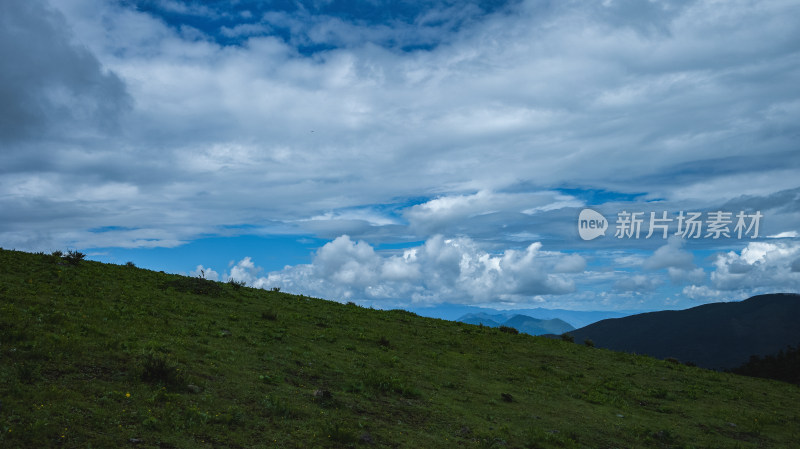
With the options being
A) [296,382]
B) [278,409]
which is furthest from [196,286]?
[278,409]

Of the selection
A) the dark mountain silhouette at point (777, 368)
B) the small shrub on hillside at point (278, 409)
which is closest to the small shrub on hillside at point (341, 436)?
the small shrub on hillside at point (278, 409)

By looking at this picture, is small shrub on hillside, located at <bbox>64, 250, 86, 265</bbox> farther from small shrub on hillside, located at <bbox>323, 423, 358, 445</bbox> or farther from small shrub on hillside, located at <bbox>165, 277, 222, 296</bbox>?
small shrub on hillside, located at <bbox>323, 423, 358, 445</bbox>

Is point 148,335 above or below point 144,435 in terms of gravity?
above

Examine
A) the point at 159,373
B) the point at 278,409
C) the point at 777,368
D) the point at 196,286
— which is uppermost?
the point at 196,286

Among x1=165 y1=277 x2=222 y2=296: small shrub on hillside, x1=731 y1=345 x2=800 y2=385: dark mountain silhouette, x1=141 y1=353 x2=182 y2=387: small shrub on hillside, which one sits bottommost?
x1=731 y1=345 x2=800 y2=385: dark mountain silhouette

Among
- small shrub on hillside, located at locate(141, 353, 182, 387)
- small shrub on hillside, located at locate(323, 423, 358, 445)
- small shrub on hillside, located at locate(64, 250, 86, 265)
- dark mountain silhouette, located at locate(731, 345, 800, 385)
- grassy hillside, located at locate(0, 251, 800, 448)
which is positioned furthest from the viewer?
dark mountain silhouette, located at locate(731, 345, 800, 385)

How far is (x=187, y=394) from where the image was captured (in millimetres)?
15266

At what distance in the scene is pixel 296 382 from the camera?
765 inches

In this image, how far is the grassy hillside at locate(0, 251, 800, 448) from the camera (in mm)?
13430

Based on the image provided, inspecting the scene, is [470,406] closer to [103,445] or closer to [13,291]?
[103,445]

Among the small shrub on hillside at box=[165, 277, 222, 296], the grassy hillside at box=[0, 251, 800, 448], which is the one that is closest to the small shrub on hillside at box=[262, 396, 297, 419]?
the grassy hillside at box=[0, 251, 800, 448]

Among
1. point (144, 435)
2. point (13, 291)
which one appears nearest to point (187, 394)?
point (144, 435)

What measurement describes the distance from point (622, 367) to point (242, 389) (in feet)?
93.3

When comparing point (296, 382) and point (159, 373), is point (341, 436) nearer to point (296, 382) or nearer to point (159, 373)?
point (296, 382)
